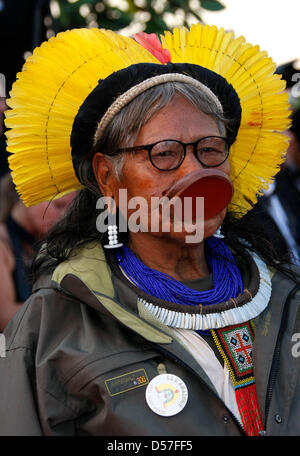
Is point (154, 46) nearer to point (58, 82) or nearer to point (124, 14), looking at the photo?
point (58, 82)

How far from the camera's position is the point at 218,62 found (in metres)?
2.21

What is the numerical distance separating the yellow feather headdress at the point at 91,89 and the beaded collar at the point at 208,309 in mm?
464

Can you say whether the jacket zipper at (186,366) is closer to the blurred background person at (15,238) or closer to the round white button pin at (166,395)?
the round white button pin at (166,395)

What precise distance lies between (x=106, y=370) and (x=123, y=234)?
64 centimetres

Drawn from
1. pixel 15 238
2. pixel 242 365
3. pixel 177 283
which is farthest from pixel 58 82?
pixel 15 238

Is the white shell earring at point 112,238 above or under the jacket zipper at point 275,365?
above

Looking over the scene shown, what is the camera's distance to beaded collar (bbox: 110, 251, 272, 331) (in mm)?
1938

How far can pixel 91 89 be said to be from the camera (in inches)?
80.2

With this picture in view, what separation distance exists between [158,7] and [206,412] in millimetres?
3116

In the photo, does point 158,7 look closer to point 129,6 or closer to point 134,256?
point 129,6

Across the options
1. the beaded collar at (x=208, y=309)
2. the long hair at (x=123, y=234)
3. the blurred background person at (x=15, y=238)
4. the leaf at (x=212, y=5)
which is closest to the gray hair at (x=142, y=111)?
the long hair at (x=123, y=234)

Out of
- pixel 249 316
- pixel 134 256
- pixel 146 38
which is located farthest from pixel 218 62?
pixel 249 316

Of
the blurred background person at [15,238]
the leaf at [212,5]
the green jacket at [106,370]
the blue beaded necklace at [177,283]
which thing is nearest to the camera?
the green jacket at [106,370]

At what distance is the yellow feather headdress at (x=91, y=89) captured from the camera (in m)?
2.03
